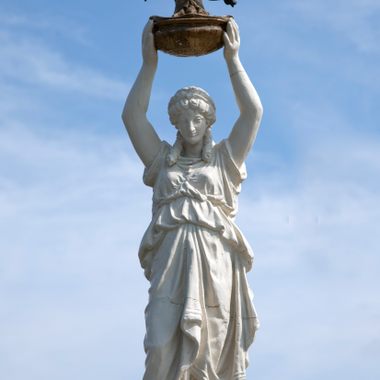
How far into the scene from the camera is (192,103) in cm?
1520

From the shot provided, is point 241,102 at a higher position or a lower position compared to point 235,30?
lower

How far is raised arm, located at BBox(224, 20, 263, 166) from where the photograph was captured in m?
15.2

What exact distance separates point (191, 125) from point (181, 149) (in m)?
0.38

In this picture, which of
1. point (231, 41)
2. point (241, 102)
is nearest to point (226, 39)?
point (231, 41)

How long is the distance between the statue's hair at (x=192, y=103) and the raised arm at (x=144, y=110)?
13.2 inches

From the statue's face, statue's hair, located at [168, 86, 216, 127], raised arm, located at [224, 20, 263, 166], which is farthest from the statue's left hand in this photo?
the statue's face

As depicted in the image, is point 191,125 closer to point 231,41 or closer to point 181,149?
point 181,149

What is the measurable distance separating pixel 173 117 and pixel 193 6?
4.73 ft

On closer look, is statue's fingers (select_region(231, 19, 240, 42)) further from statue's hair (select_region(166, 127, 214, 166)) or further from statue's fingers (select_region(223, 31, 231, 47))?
statue's hair (select_region(166, 127, 214, 166))

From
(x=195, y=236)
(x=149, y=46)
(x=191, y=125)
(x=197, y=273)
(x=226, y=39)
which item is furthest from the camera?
(x=149, y=46)

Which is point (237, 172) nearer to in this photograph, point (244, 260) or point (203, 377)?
point (244, 260)

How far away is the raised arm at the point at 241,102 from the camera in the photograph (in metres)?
15.2

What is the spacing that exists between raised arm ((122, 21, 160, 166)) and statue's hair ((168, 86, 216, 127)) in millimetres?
335

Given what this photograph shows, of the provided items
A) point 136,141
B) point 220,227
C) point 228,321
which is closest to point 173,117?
point 136,141
